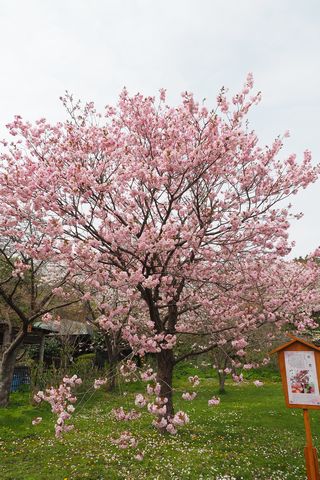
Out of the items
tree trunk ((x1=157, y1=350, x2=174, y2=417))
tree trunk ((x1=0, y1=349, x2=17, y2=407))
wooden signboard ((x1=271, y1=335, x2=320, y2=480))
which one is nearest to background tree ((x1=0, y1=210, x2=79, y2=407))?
tree trunk ((x1=0, y1=349, x2=17, y2=407))

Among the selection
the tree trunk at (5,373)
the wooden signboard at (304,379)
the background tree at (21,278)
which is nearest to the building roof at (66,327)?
the background tree at (21,278)

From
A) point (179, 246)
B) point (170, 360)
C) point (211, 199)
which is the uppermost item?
point (211, 199)

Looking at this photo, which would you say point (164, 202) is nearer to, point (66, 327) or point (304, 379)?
point (304, 379)

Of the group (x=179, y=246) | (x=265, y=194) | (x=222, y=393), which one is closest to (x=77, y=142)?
(x=179, y=246)

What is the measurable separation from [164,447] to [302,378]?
353cm

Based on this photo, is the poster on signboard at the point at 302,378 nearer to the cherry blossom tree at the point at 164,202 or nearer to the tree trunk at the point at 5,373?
the cherry blossom tree at the point at 164,202

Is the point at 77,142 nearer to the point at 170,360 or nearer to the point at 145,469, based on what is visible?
the point at 170,360

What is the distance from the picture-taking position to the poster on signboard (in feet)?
17.6

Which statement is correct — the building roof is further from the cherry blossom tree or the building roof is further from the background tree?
the cherry blossom tree

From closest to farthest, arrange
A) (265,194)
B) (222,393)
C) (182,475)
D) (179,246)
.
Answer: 1. (182,475)
2. (179,246)
3. (265,194)
4. (222,393)

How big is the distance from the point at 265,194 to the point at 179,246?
91.6 inches

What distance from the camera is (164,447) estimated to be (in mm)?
7355

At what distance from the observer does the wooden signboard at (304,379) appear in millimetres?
5281

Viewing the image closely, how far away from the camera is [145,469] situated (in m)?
6.22
